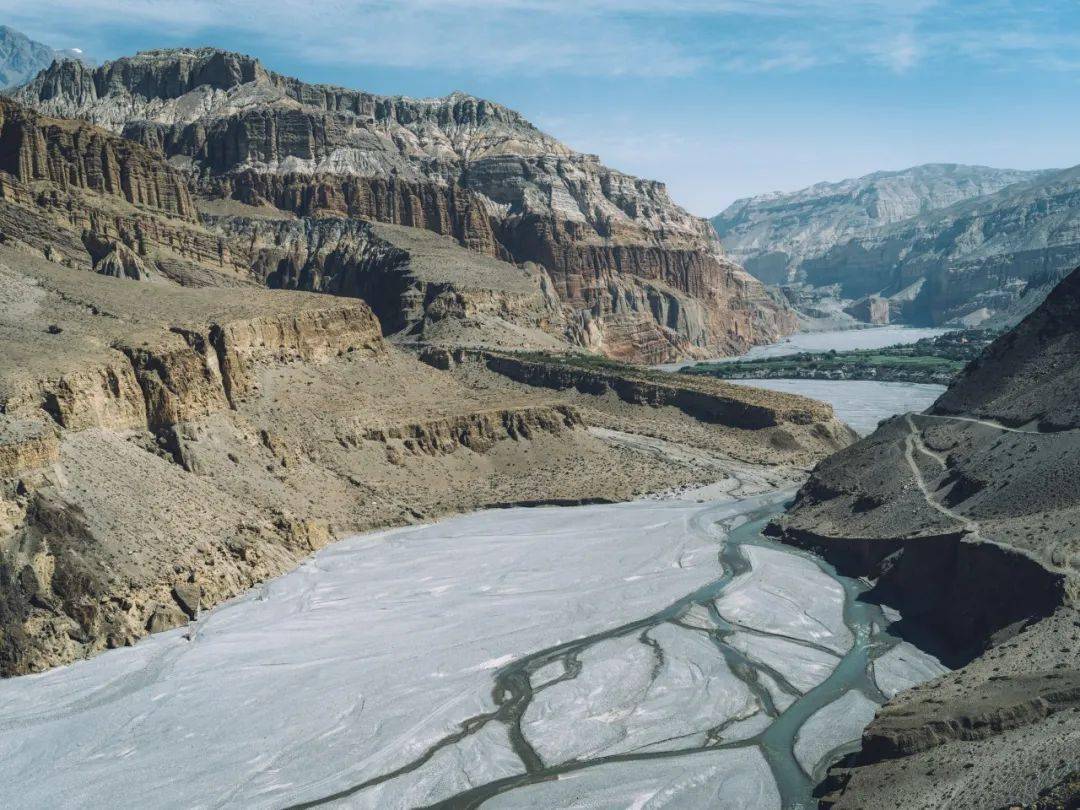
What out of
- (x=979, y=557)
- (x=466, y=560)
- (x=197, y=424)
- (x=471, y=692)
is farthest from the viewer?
(x=197, y=424)

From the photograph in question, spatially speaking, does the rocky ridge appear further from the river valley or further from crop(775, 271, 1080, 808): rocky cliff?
crop(775, 271, 1080, 808): rocky cliff

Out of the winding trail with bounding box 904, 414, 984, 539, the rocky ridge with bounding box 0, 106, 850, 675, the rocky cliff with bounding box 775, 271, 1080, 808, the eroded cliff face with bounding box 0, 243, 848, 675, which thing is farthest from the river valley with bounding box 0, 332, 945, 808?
the winding trail with bounding box 904, 414, 984, 539

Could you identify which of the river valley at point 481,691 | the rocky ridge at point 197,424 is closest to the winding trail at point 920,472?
the river valley at point 481,691

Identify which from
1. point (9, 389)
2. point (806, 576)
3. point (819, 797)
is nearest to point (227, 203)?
point (9, 389)

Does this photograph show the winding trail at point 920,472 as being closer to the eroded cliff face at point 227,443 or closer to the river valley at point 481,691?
the river valley at point 481,691

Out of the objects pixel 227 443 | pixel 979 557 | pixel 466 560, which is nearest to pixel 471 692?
pixel 466 560

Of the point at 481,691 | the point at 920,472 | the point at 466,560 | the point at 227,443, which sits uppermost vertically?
the point at 227,443

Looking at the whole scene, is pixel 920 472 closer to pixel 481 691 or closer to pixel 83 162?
pixel 481 691
